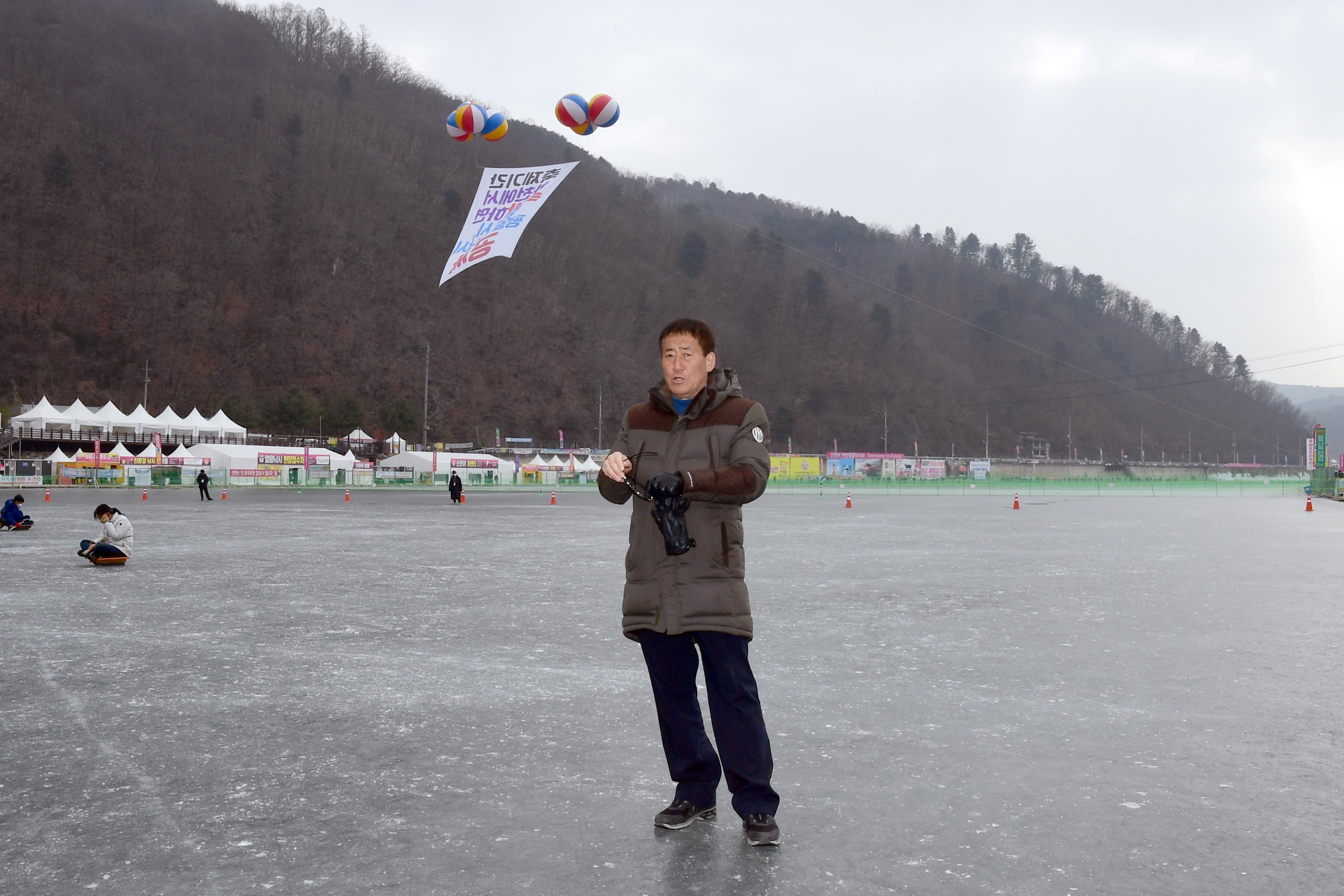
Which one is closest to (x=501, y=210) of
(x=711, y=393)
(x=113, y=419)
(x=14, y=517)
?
(x=14, y=517)

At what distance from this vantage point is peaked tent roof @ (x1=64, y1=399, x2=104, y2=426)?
59906mm

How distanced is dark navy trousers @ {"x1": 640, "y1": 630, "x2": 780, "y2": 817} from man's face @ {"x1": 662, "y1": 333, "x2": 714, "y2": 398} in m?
0.88

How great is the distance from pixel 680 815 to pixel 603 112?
21.9 m

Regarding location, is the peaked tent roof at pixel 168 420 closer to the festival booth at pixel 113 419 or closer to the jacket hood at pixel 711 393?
the festival booth at pixel 113 419

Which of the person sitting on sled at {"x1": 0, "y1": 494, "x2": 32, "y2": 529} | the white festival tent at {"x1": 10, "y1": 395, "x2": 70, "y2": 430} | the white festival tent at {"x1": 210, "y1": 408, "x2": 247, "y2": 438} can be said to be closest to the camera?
the person sitting on sled at {"x1": 0, "y1": 494, "x2": 32, "y2": 529}

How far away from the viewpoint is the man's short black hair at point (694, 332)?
12.7 feet

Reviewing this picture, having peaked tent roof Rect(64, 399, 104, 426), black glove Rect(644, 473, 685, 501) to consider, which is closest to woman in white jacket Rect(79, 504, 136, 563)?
black glove Rect(644, 473, 685, 501)

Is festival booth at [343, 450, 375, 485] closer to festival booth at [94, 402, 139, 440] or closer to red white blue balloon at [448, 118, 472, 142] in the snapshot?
festival booth at [94, 402, 139, 440]

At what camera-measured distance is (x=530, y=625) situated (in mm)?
8719

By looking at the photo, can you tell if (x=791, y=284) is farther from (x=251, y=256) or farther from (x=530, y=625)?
(x=530, y=625)

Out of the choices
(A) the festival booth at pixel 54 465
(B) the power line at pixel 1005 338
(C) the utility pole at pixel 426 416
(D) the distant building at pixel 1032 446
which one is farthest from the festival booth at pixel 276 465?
(B) the power line at pixel 1005 338

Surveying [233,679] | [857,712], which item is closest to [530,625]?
[233,679]

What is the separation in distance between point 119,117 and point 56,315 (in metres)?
34.9

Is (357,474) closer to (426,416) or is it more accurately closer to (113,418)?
(113,418)
